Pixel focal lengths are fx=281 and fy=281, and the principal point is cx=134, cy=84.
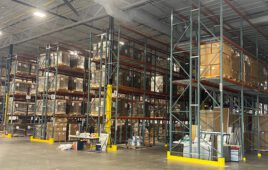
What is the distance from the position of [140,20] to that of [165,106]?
768 centimetres

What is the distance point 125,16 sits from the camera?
12.3m

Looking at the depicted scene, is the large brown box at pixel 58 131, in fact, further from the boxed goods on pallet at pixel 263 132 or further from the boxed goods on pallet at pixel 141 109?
Result: the boxed goods on pallet at pixel 263 132

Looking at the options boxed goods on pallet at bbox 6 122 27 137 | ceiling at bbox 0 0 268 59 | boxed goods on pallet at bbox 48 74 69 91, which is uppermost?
ceiling at bbox 0 0 268 59

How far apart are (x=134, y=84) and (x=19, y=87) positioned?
29.9 ft

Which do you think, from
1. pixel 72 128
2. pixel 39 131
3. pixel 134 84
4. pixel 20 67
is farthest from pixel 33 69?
pixel 134 84

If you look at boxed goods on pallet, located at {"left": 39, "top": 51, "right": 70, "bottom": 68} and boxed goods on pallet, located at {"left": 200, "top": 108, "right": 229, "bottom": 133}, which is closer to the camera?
boxed goods on pallet, located at {"left": 200, "top": 108, "right": 229, "bottom": 133}

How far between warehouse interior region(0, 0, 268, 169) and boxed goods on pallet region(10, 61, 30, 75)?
0.24 feet

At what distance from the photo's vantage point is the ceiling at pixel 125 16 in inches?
482

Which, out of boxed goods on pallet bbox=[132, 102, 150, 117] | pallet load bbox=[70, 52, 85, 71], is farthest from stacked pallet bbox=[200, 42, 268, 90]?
pallet load bbox=[70, 52, 85, 71]

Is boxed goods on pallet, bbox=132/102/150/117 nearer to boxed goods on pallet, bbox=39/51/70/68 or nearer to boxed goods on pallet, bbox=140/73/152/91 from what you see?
boxed goods on pallet, bbox=140/73/152/91

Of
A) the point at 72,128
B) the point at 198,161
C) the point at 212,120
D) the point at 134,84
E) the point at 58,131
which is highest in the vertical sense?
the point at 134,84

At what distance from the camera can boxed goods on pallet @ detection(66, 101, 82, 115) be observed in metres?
→ 17.3

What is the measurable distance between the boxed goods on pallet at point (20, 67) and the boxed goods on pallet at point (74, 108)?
5051 mm

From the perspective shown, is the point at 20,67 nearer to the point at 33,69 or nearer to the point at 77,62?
the point at 33,69
